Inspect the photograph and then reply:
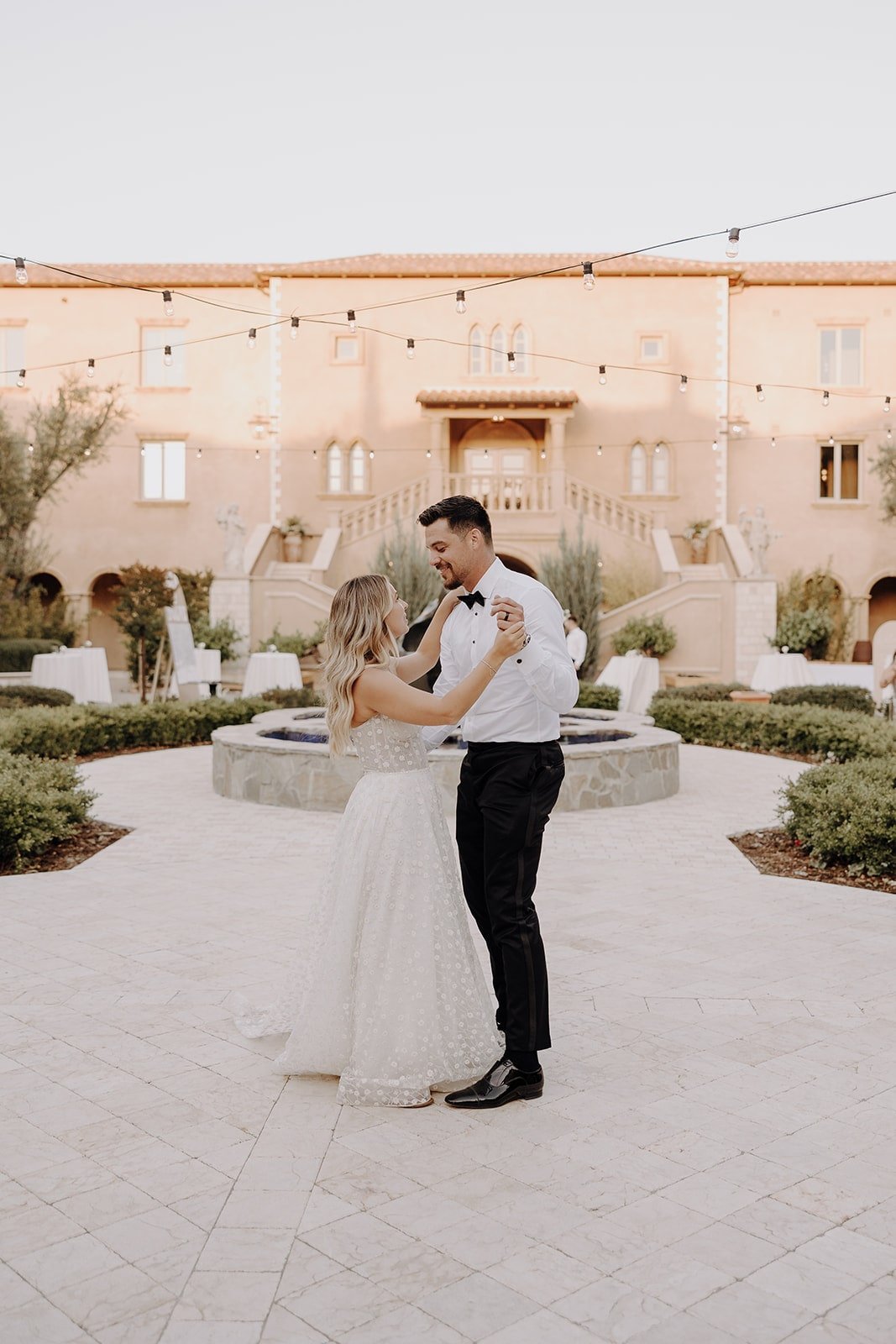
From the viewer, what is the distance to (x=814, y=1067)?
13.4ft

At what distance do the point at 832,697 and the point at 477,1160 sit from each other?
14239 mm

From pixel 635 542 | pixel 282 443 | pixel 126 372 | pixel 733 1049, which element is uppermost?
pixel 126 372

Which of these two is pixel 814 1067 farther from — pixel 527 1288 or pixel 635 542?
pixel 635 542

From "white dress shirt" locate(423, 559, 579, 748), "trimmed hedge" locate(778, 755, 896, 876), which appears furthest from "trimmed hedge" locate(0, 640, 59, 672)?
"white dress shirt" locate(423, 559, 579, 748)

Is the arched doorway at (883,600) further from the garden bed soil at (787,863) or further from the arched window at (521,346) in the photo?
the garden bed soil at (787,863)

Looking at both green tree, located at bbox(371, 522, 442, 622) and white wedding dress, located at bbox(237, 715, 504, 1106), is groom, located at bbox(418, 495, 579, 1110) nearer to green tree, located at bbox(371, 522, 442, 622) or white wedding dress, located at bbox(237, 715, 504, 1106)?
white wedding dress, located at bbox(237, 715, 504, 1106)

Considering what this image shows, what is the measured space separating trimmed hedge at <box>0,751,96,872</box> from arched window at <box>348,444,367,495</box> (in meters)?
20.3

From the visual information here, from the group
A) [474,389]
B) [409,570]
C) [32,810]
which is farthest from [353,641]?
[474,389]

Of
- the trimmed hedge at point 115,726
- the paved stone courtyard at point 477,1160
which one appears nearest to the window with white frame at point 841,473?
the trimmed hedge at point 115,726

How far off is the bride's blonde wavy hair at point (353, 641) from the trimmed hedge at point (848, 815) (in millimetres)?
4391

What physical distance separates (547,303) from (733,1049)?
25638 mm

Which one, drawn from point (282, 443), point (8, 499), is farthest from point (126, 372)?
point (8, 499)

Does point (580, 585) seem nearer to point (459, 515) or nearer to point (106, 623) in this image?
point (106, 623)

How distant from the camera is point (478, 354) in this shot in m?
28.1
